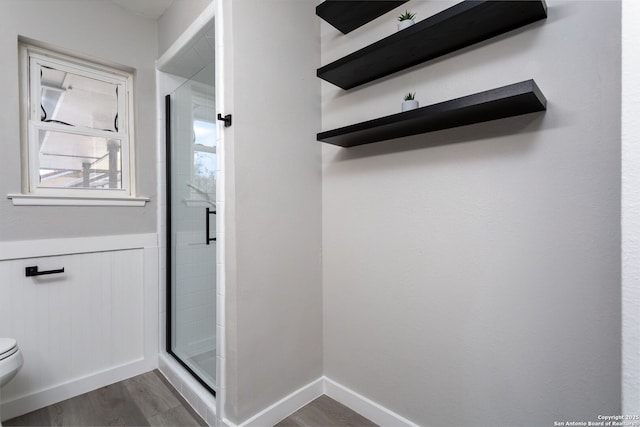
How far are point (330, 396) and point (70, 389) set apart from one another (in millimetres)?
1551

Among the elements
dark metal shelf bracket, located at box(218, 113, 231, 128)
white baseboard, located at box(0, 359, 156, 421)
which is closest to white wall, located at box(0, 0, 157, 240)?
white baseboard, located at box(0, 359, 156, 421)

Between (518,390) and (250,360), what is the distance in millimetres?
1141

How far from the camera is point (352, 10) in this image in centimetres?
149

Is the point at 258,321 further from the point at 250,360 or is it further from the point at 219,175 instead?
the point at 219,175

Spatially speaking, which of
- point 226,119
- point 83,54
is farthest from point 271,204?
point 83,54

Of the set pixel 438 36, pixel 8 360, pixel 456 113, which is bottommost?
pixel 8 360

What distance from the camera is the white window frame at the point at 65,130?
174cm

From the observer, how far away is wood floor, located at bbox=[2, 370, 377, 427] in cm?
158

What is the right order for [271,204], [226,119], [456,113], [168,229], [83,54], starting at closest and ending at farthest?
[456,113] < [226,119] < [271,204] < [83,54] < [168,229]

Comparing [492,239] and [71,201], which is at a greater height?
[71,201]

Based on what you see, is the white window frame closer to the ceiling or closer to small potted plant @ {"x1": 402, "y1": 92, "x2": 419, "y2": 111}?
the ceiling

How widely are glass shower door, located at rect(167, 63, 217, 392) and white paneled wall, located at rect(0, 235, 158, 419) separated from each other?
0.57ft

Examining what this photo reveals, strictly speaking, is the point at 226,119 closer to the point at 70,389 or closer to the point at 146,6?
the point at 146,6

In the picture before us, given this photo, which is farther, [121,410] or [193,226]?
[193,226]
